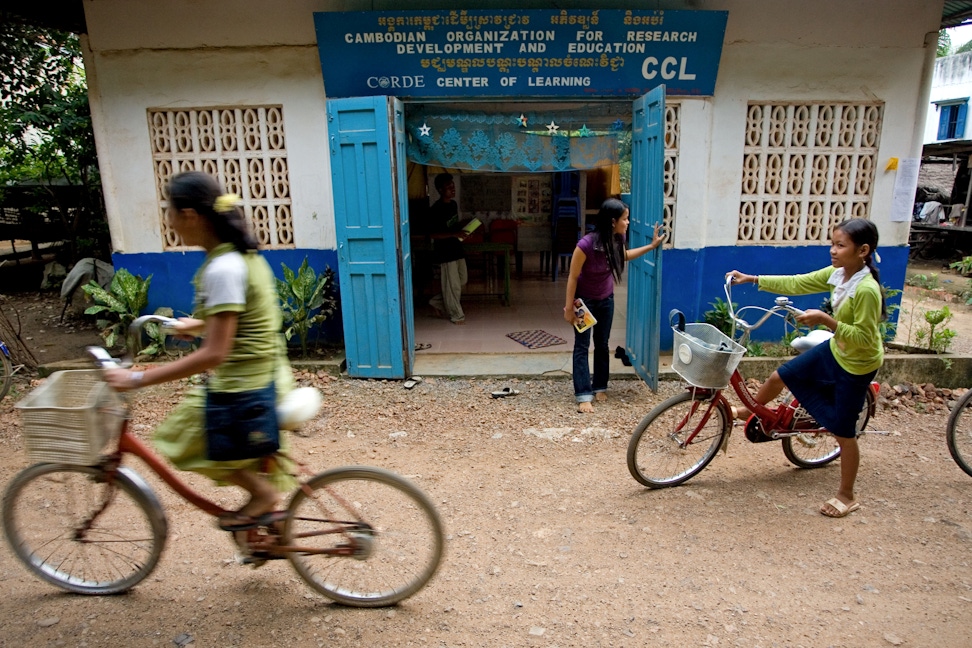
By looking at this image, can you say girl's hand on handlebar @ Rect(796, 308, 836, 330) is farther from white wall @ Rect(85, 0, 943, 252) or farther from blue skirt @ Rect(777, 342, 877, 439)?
white wall @ Rect(85, 0, 943, 252)

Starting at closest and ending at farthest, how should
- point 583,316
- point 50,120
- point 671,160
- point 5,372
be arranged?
point 583,316
point 5,372
point 671,160
point 50,120

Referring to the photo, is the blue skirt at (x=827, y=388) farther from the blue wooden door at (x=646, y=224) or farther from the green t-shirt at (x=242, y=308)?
the green t-shirt at (x=242, y=308)

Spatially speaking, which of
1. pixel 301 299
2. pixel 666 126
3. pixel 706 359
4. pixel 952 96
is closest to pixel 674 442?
pixel 706 359

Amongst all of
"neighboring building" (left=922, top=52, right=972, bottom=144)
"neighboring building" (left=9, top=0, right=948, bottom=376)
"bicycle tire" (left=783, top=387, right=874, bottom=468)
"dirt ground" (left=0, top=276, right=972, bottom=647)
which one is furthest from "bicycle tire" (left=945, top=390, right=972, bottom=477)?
"neighboring building" (left=922, top=52, right=972, bottom=144)

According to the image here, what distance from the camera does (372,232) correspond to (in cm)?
532

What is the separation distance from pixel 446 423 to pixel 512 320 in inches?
110

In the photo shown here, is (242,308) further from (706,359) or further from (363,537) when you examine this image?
(706,359)

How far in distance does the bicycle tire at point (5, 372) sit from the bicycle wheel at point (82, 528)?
295cm

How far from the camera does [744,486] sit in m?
3.82

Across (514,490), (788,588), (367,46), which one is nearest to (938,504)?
(788,588)

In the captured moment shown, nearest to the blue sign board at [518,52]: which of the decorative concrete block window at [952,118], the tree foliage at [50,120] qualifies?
the tree foliage at [50,120]

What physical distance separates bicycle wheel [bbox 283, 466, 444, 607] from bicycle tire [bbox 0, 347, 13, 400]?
3799 mm

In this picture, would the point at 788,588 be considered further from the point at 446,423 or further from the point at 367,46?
the point at 367,46

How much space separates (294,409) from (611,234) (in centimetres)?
285
